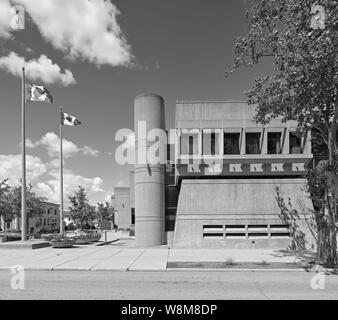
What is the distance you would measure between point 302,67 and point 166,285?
29.6ft

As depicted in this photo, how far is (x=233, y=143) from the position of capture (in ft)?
86.1

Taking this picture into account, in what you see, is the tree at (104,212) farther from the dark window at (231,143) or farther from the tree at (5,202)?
the dark window at (231,143)

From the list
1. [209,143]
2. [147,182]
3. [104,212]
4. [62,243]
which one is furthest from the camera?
[104,212]

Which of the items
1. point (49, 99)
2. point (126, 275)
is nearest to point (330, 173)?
point (126, 275)

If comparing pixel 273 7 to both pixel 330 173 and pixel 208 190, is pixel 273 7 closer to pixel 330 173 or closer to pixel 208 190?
pixel 330 173

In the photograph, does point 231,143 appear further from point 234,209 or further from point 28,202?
point 28,202

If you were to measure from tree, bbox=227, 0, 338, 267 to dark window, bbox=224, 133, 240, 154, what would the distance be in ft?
31.1

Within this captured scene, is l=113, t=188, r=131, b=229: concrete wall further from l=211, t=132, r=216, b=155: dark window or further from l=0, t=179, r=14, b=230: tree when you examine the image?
l=211, t=132, r=216, b=155: dark window

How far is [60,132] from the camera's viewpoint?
31.0m

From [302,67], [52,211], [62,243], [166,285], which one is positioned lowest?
[52,211]

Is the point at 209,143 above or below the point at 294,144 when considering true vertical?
above

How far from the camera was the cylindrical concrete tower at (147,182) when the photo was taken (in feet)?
87.7

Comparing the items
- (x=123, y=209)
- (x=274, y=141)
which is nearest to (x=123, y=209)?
(x=123, y=209)
